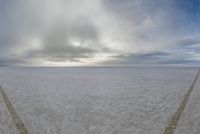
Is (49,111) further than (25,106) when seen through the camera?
No

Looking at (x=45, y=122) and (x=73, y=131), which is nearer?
(x=73, y=131)

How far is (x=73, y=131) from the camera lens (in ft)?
19.4

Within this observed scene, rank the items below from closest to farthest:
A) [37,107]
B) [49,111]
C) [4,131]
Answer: [4,131] → [49,111] → [37,107]

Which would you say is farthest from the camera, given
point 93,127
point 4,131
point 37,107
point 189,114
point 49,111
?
point 37,107

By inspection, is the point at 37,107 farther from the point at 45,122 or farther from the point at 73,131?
the point at 73,131

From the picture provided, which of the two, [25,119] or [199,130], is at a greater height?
[25,119]

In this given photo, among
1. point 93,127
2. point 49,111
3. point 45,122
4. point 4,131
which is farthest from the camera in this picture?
point 49,111

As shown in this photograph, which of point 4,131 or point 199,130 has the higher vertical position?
point 4,131

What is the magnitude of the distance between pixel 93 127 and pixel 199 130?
3591mm

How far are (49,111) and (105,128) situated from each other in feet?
11.3

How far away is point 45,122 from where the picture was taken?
22.4 feet

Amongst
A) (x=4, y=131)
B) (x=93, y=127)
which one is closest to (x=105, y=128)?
(x=93, y=127)

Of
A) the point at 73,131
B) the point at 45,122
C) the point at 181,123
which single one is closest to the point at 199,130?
the point at 181,123

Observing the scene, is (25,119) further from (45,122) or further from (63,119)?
(63,119)
